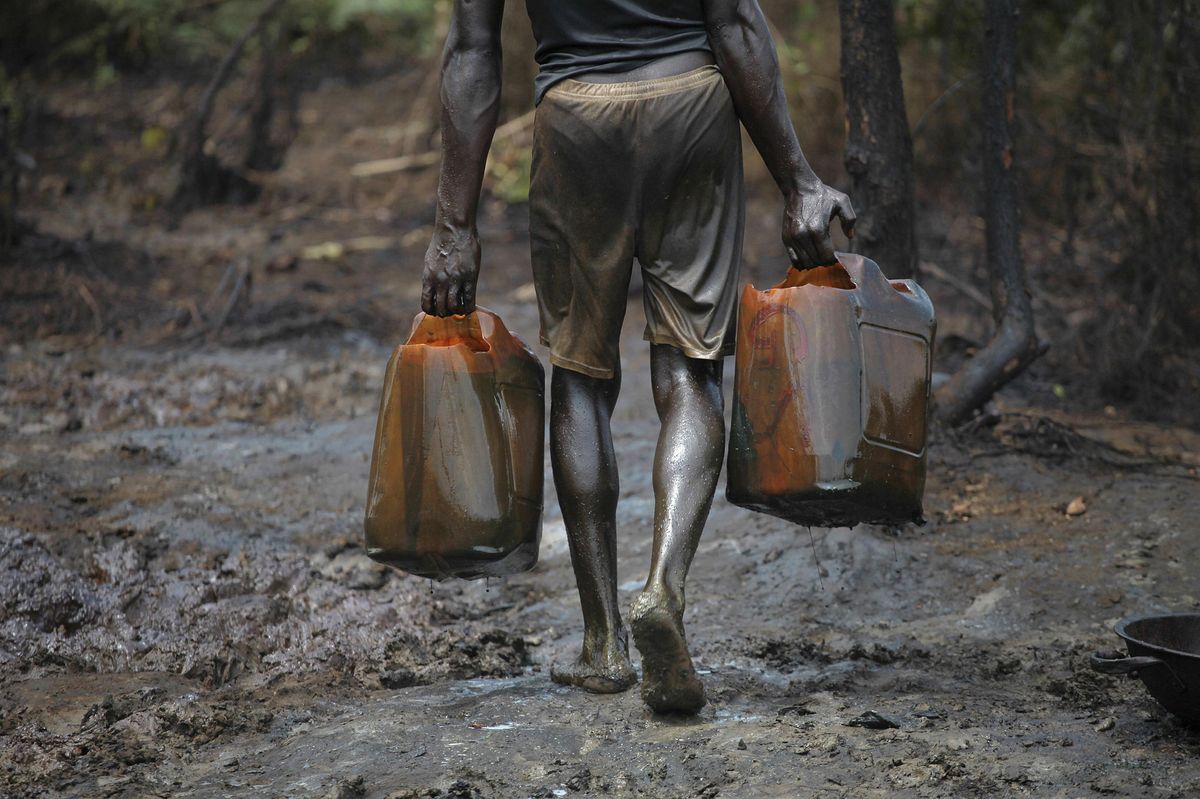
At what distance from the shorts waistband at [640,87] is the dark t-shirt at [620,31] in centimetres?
4

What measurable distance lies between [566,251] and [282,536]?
1.91 m

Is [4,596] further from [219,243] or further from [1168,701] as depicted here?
[219,243]

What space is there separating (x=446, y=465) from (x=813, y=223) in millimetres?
1022

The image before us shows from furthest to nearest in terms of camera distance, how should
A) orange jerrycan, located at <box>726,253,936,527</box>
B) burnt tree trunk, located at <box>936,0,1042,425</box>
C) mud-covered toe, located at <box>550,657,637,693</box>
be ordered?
burnt tree trunk, located at <box>936,0,1042,425</box> < mud-covered toe, located at <box>550,657,637,693</box> < orange jerrycan, located at <box>726,253,936,527</box>

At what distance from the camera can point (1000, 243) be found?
16.2ft

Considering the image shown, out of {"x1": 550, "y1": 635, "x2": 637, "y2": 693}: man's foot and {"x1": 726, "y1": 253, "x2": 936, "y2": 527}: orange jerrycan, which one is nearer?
{"x1": 726, "y1": 253, "x2": 936, "y2": 527}: orange jerrycan

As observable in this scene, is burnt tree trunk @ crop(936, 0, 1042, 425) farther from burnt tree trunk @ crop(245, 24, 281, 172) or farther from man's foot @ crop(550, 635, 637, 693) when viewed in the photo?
burnt tree trunk @ crop(245, 24, 281, 172)

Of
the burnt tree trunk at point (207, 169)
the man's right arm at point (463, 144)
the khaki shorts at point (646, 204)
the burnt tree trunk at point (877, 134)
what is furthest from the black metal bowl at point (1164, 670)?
the burnt tree trunk at point (207, 169)

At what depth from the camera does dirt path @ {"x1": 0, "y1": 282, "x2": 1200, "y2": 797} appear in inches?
99.2

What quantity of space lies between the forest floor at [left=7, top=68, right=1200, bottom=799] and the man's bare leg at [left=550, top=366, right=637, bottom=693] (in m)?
0.14

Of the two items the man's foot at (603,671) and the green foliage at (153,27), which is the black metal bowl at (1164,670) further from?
the green foliage at (153,27)

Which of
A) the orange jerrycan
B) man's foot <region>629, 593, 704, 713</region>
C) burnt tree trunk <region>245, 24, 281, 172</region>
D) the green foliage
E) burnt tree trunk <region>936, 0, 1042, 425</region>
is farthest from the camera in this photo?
the green foliage

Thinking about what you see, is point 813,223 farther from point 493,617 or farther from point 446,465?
point 493,617

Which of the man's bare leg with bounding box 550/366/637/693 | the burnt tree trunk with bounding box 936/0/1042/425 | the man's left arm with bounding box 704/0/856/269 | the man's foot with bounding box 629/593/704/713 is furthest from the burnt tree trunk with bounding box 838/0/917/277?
the man's foot with bounding box 629/593/704/713
